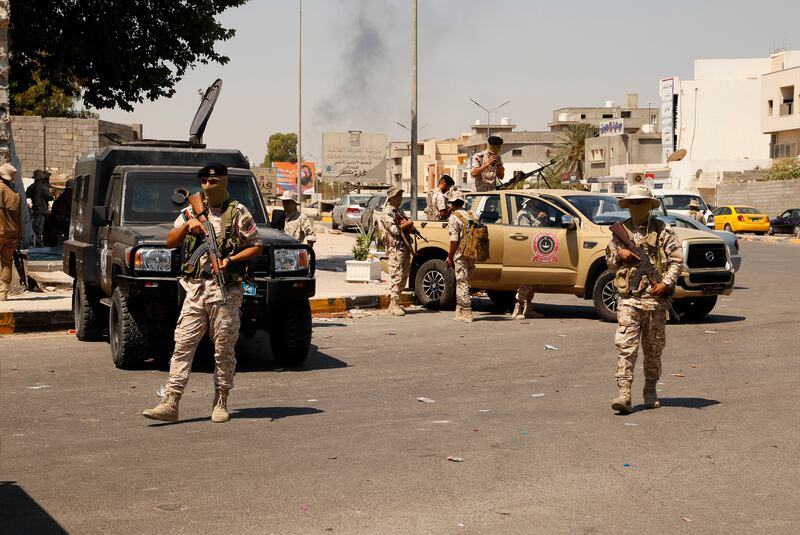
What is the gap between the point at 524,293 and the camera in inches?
685

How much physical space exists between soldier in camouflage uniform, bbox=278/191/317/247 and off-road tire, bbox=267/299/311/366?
521 cm

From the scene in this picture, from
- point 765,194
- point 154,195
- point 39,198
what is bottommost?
point 39,198

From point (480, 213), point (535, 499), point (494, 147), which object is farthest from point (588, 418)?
point (494, 147)

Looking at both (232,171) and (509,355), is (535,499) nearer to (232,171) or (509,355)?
(509,355)

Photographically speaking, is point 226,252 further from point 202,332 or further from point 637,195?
point 637,195

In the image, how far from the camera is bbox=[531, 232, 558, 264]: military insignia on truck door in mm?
17109

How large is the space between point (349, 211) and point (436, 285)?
105 ft

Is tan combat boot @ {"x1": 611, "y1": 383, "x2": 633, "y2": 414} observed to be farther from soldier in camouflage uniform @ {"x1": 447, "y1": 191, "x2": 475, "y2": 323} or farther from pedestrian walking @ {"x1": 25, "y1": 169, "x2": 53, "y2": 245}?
pedestrian walking @ {"x1": 25, "y1": 169, "x2": 53, "y2": 245}

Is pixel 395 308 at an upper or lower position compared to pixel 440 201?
lower

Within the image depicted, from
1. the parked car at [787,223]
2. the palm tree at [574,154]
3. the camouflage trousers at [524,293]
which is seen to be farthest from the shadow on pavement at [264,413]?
the palm tree at [574,154]

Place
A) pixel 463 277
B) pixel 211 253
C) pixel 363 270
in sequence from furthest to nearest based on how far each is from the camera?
1. pixel 363 270
2. pixel 463 277
3. pixel 211 253

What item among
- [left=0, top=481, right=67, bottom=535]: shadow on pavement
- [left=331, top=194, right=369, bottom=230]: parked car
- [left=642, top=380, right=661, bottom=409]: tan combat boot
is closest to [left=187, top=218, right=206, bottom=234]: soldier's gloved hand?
[left=0, top=481, right=67, bottom=535]: shadow on pavement

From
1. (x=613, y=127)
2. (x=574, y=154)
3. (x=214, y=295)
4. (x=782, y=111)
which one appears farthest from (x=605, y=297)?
(x=574, y=154)

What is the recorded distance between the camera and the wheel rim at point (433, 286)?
18.4m
